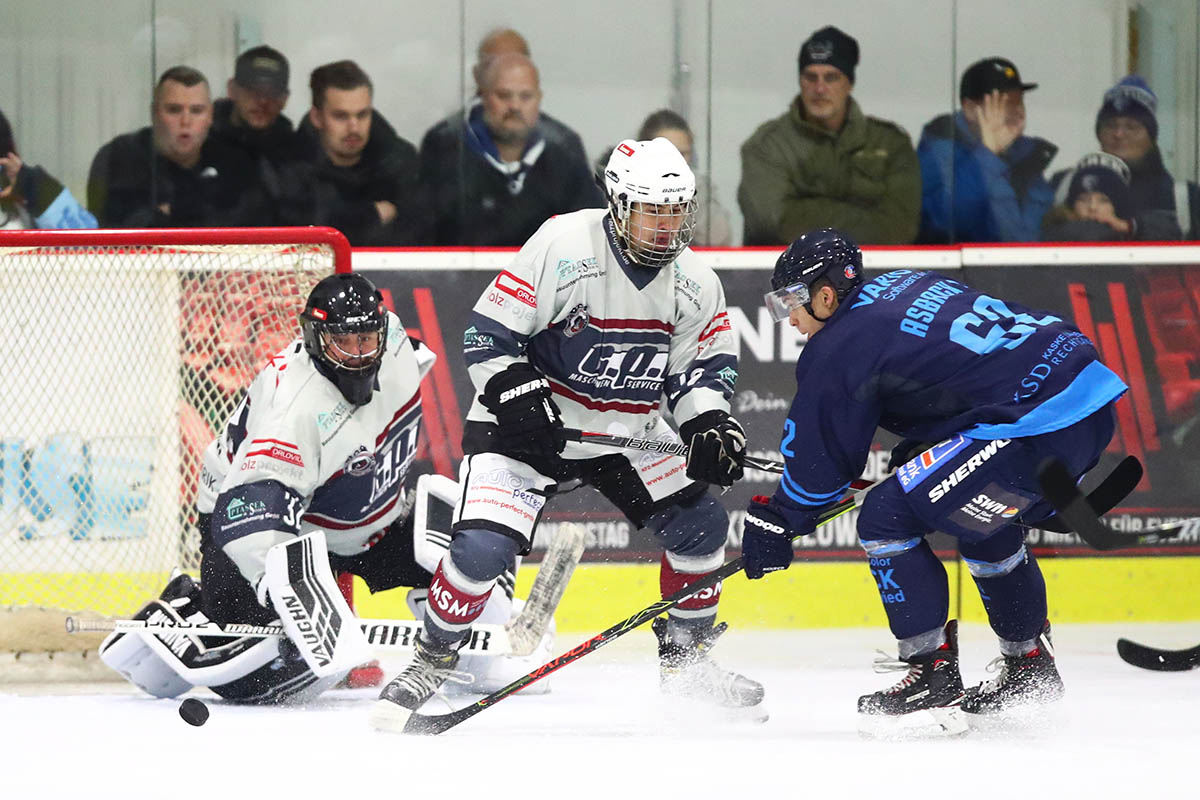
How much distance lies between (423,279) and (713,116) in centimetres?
109

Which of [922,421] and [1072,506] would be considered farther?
[922,421]

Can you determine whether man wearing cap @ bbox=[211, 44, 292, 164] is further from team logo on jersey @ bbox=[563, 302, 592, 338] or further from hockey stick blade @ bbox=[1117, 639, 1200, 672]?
hockey stick blade @ bbox=[1117, 639, 1200, 672]

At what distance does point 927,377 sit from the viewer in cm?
282

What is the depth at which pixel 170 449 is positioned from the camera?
418 centimetres

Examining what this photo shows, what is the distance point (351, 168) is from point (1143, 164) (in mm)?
2542

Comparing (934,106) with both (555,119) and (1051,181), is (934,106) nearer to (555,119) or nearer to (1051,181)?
(1051,181)

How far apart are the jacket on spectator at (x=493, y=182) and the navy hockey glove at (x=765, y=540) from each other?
2.01m

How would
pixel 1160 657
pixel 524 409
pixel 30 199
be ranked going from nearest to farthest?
pixel 524 409, pixel 1160 657, pixel 30 199

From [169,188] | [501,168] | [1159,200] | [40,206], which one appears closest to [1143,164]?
[1159,200]

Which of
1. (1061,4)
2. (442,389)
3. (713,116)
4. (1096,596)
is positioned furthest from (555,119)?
(1096,596)

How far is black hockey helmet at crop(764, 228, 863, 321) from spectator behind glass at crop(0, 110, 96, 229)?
2.61m

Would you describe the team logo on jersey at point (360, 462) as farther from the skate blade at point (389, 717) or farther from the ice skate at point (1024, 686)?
the ice skate at point (1024, 686)

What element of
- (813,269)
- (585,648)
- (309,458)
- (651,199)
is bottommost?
(585,648)

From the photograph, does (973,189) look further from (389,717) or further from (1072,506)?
(389,717)
